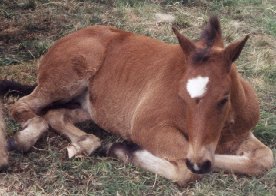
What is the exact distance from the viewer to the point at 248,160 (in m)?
4.91

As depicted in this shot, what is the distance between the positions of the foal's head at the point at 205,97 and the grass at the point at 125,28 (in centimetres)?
50

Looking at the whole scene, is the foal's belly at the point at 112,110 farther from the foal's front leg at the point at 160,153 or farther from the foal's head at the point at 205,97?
the foal's head at the point at 205,97

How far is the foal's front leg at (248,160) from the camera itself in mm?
4859

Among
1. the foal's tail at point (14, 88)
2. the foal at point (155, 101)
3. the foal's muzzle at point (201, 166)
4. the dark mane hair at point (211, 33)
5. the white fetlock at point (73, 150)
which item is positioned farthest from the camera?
the foal's tail at point (14, 88)

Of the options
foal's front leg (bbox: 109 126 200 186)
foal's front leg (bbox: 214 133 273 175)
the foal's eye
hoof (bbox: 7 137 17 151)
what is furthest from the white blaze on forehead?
hoof (bbox: 7 137 17 151)

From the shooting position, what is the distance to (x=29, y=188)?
471 cm

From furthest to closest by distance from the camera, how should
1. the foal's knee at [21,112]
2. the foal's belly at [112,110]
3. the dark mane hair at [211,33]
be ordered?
the foal's knee at [21,112] → the foal's belly at [112,110] → the dark mane hair at [211,33]

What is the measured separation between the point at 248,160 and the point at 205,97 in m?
0.97

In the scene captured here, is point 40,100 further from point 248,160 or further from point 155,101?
point 248,160

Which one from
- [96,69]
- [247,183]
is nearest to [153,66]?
[96,69]

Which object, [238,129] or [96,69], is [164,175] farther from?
[96,69]

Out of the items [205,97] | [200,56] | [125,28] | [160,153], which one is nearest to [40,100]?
[160,153]

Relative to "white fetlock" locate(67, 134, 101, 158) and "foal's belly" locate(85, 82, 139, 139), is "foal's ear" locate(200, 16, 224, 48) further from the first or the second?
"white fetlock" locate(67, 134, 101, 158)

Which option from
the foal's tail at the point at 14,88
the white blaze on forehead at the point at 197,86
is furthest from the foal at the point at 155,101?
the foal's tail at the point at 14,88
